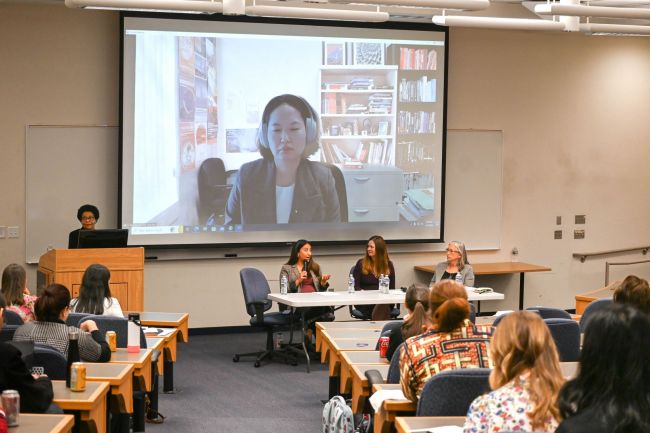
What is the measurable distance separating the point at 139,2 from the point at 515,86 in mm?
5640

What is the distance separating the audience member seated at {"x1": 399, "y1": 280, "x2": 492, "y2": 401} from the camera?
4664 millimetres

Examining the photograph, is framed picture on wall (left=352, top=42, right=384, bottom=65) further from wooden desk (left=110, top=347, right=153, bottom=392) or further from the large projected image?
wooden desk (left=110, top=347, right=153, bottom=392)

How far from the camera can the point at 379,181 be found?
38.5 ft

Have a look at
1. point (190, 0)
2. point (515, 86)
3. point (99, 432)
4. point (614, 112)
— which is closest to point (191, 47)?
point (190, 0)

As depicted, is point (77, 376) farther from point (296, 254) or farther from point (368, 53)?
point (368, 53)

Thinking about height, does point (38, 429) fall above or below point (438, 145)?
below

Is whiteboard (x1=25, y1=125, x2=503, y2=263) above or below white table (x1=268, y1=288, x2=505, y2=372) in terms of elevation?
above

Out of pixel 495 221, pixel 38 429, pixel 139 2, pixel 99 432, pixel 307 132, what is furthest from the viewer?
pixel 495 221

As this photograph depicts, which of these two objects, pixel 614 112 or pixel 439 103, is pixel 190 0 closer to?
pixel 439 103

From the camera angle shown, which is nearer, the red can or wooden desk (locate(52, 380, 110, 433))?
wooden desk (locate(52, 380, 110, 433))

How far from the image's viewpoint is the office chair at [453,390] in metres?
4.34

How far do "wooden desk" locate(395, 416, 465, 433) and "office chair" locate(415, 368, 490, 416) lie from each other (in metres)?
0.05

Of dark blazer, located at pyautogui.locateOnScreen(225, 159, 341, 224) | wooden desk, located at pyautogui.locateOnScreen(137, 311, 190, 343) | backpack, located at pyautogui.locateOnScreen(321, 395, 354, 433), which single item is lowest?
backpack, located at pyautogui.locateOnScreen(321, 395, 354, 433)

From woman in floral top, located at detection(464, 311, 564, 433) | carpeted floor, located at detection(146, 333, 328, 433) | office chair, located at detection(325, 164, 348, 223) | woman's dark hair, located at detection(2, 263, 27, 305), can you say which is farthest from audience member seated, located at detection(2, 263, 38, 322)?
office chair, located at detection(325, 164, 348, 223)
